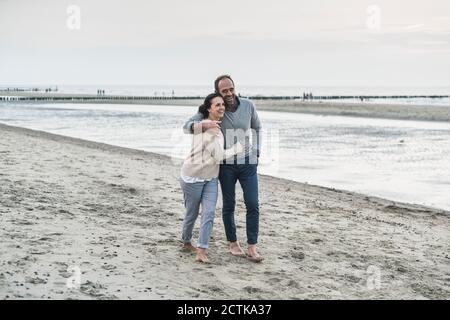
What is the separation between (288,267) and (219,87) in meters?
2.06

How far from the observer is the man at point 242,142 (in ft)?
18.7

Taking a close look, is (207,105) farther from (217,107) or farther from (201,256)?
(201,256)

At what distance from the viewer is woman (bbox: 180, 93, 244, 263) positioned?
5.60 metres

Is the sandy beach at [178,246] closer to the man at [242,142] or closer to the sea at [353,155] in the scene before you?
the man at [242,142]

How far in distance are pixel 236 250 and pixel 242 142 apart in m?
1.28

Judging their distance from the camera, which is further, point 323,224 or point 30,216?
point 323,224

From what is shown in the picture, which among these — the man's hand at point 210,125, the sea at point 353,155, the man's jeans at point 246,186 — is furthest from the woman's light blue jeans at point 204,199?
the sea at point 353,155

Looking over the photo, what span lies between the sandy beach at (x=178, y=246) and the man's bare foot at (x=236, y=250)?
0.11 meters

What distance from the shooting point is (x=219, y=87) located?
5.70 m

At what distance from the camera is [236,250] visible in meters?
6.19

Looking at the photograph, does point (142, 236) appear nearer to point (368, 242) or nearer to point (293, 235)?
A: point (293, 235)

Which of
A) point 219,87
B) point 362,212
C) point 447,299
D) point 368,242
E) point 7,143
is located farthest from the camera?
point 7,143

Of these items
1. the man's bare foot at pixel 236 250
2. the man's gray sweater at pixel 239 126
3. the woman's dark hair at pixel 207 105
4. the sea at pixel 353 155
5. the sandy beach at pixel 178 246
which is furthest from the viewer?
the sea at pixel 353 155
